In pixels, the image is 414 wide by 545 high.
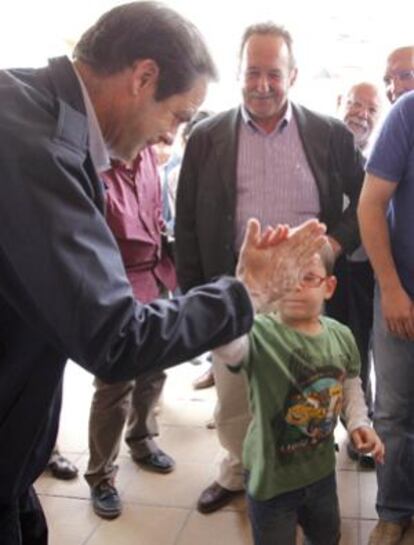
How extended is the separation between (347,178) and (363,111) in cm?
74

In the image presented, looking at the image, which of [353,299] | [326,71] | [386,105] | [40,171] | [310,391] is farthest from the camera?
[326,71]

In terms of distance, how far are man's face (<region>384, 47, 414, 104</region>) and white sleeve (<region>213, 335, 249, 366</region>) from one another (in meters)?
1.42

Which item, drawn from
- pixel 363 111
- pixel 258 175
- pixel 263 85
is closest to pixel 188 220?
pixel 258 175

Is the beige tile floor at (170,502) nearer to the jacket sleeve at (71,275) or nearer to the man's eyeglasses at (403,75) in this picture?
the jacket sleeve at (71,275)

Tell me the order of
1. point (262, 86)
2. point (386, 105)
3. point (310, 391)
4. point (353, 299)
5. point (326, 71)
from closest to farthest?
1. point (310, 391)
2. point (262, 86)
3. point (353, 299)
4. point (386, 105)
5. point (326, 71)

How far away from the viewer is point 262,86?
1.95m

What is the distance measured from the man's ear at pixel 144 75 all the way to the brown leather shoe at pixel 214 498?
162cm

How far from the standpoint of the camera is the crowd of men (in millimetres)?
790

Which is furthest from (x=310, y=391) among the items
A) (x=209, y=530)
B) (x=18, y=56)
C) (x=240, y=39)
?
(x=18, y=56)

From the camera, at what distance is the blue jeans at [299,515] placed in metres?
1.37

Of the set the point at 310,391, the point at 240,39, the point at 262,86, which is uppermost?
the point at 240,39

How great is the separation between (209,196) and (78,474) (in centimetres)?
128

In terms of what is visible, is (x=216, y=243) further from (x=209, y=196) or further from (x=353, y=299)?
(x=353, y=299)

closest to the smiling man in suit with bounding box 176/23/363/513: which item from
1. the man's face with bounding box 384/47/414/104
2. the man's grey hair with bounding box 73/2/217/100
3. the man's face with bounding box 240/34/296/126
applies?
the man's face with bounding box 240/34/296/126
